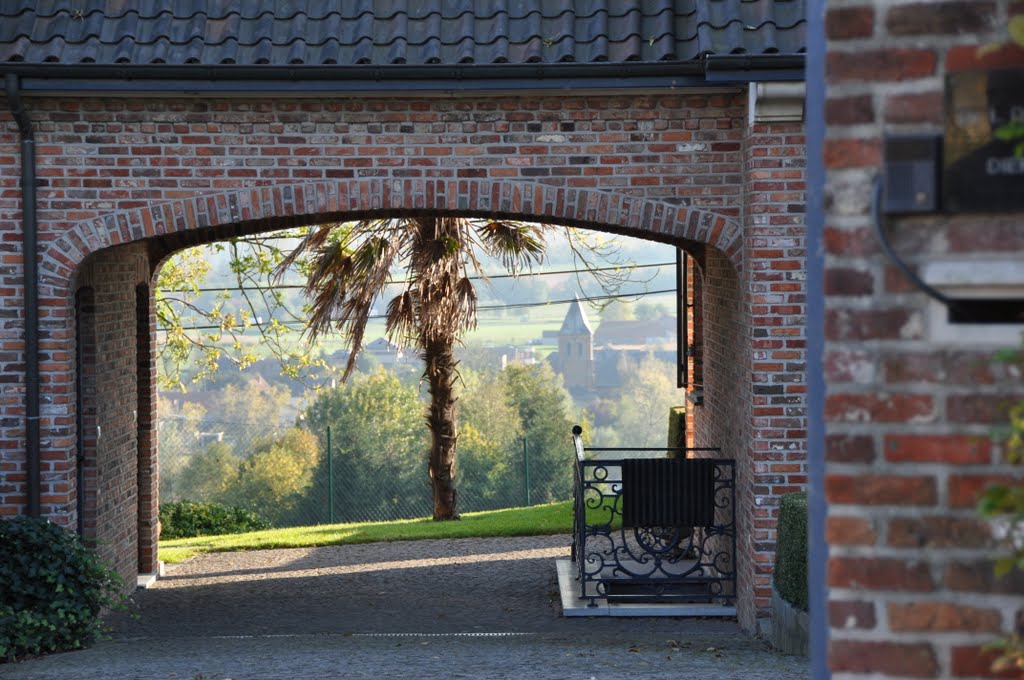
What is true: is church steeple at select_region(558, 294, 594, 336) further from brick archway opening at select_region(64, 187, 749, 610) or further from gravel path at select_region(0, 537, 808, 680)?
brick archway opening at select_region(64, 187, 749, 610)

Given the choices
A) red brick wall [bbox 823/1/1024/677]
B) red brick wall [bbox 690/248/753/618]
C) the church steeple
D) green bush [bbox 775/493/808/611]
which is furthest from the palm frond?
the church steeple

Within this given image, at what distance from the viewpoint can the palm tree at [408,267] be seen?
49.6ft

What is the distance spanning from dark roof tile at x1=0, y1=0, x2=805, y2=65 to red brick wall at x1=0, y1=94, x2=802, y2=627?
14.2 inches

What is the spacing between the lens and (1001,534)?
219cm

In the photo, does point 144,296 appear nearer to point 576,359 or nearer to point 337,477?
point 337,477

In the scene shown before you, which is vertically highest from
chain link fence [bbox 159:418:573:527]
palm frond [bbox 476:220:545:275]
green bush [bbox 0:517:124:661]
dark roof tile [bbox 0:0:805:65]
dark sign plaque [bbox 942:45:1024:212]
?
dark roof tile [bbox 0:0:805:65]

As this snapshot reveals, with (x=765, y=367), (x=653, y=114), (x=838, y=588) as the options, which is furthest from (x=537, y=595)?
(x=838, y=588)

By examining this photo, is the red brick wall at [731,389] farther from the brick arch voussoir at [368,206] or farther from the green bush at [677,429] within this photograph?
the green bush at [677,429]

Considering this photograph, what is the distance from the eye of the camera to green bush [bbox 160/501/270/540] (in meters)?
17.0

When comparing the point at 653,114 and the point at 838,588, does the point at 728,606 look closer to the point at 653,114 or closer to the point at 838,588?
the point at 653,114

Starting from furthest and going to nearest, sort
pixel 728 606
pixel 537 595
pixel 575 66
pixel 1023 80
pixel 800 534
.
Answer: pixel 537 595
pixel 728 606
pixel 575 66
pixel 800 534
pixel 1023 80

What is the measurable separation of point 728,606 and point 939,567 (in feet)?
24.3

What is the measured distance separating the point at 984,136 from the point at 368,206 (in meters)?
6.14

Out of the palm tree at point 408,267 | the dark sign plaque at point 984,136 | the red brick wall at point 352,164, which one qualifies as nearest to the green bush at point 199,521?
the palm tree at point 408,267
